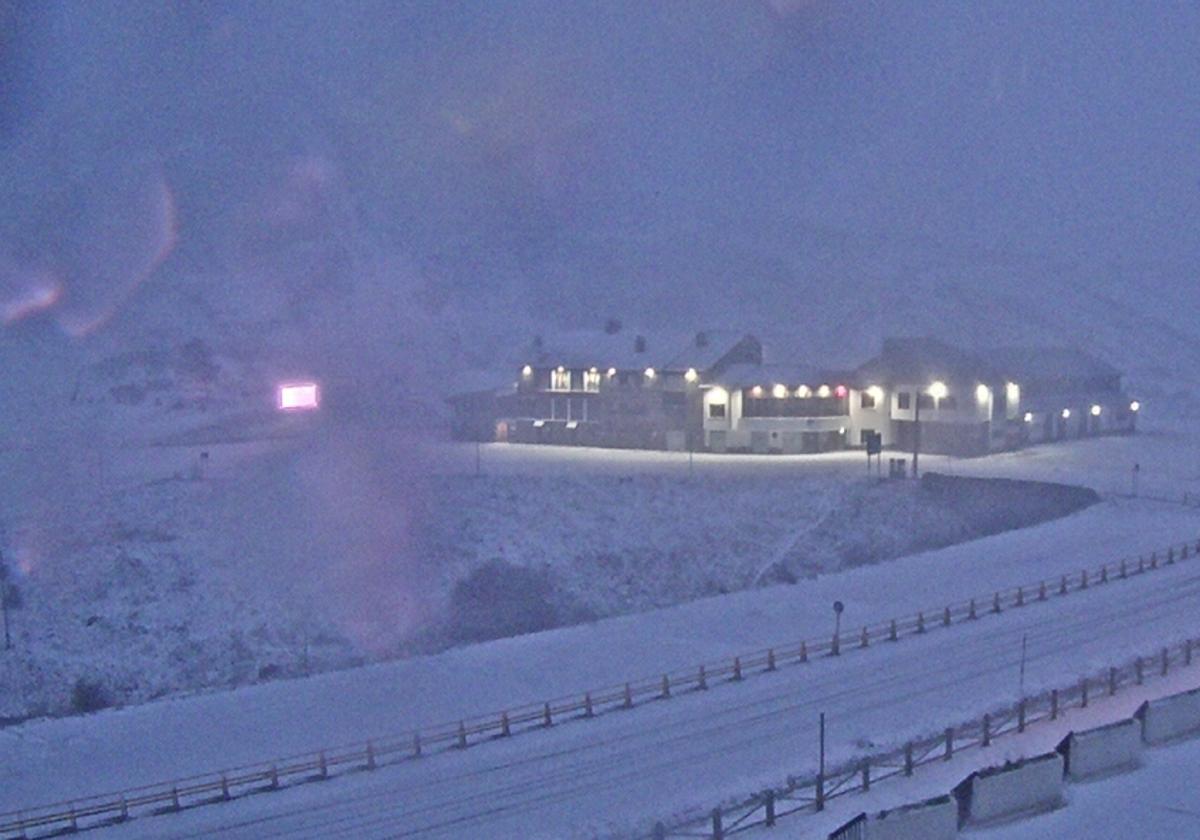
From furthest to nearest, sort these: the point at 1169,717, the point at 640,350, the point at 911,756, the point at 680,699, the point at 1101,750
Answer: the point at 640,350
the point at 680,699
the point at 1169,717
the point at 911,756
the point at 1101,750

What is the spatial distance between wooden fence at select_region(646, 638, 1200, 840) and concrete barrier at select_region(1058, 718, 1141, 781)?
2261mm

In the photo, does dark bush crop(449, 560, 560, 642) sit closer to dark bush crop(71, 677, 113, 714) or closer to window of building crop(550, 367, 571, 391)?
dark bush crop(71, 677, 113, 714)

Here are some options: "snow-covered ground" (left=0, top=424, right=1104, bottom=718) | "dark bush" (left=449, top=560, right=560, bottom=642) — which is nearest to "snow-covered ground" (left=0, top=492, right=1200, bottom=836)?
"dark bush" (left=449, top=560, right=560, bottom=642)

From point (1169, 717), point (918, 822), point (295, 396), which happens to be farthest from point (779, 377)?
point (918, 822)

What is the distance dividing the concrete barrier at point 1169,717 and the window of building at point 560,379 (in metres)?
44.0

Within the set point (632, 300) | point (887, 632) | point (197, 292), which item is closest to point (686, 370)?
point (887, 632)

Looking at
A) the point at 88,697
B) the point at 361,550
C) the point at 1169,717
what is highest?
the point at 361,550

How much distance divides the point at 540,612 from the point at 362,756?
1385 centimetres

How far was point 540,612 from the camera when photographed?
34.5 metres

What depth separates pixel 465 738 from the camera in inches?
856

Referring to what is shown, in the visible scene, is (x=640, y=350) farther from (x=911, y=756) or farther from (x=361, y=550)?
(x=911, y=756)

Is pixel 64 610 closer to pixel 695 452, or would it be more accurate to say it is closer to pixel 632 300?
pixel 695 452

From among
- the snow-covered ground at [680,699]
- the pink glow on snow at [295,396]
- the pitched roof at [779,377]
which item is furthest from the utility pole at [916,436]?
the pink glow on snow at [295,396]

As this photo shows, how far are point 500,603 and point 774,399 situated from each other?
2534 cm
